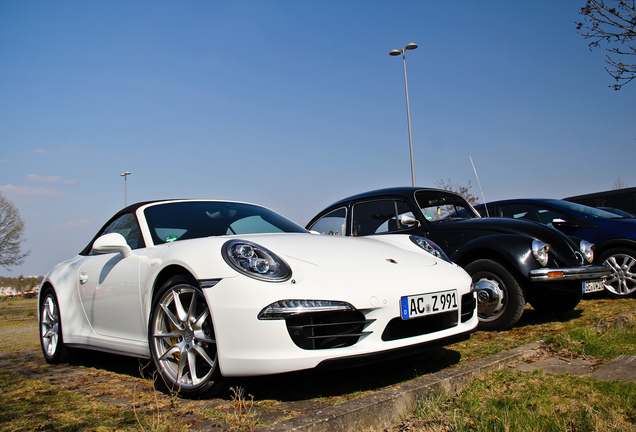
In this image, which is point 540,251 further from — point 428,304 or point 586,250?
point 428,304

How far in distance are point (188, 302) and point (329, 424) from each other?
4.72 ft

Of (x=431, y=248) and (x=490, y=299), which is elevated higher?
(x=431, y=248)

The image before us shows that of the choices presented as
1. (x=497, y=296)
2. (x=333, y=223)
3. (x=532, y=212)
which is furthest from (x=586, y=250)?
(x=333, y=223)

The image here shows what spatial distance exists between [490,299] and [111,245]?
3380mm

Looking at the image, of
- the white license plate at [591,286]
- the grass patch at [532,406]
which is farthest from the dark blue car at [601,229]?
the grass patch at [532,406]

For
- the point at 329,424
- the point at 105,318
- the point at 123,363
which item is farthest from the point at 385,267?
the point at 123,363

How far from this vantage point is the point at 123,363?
177 inches

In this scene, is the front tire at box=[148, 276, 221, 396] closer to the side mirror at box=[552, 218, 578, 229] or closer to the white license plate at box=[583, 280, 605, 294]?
the white license plate at box=[583, 280, 605, 294]

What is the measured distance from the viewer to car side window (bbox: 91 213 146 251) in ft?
12.9

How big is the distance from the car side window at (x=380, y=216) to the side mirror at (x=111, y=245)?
3.26 metres

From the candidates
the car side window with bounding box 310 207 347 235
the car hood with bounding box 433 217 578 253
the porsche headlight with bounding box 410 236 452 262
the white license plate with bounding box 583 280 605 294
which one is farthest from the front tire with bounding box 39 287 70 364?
the white license plate with bounding box 583 280 605 294

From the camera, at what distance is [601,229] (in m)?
6.98

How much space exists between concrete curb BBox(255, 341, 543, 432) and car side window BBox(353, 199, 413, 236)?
126 inches

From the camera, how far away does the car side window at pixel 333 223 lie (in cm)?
658
